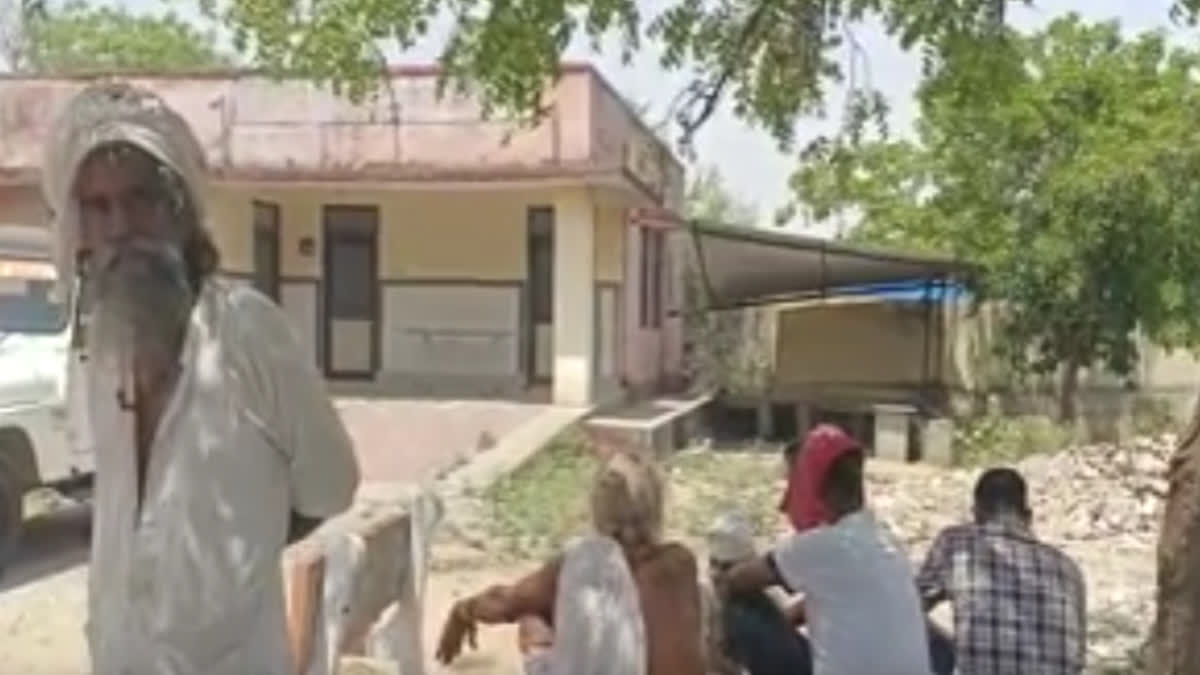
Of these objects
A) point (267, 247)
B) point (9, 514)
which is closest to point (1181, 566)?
point (9, 514)

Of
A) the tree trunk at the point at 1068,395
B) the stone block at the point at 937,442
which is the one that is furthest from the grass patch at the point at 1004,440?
the tree trunk at the point at 1068,395

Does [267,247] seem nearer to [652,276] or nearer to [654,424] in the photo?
[654,424]

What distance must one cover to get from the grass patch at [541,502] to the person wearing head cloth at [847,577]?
6454mm

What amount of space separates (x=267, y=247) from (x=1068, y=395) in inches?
385

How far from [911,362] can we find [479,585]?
1485 centimetres

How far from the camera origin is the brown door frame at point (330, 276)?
21109mm

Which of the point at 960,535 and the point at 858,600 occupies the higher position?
the point at 960,535

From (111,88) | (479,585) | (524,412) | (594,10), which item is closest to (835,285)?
(524,412)

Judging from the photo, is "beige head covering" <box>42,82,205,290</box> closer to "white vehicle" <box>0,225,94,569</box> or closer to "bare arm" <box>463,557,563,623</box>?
"bare arm" <box>463,557,563,623</box>

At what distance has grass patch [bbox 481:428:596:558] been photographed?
12.5 m

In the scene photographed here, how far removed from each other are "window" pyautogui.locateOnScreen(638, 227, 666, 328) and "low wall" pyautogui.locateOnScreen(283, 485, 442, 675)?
1690 cm

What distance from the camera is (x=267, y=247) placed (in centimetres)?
2114

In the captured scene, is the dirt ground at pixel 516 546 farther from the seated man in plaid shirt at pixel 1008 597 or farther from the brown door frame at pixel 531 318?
the brown door frame at pixel 531 318

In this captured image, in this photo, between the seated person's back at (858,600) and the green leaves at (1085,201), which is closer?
the seated person's back at (858,600)
